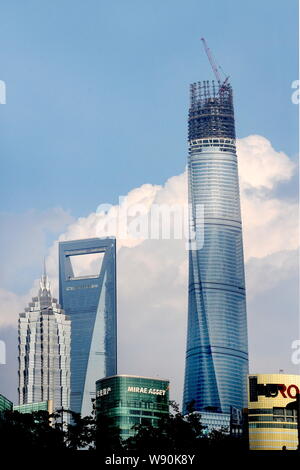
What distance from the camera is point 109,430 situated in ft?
409

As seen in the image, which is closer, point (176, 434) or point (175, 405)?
point (176, 434)
